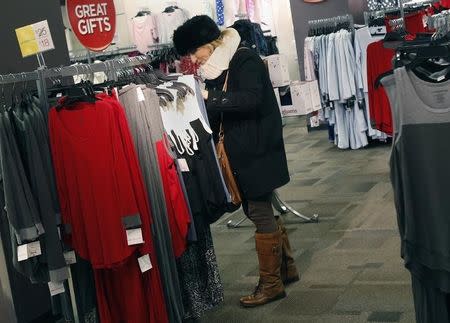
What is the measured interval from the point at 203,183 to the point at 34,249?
0.91 meters

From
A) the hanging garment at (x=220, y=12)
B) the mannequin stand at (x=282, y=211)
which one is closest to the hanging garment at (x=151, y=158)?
the mannequin stand at (x=282, y=211)

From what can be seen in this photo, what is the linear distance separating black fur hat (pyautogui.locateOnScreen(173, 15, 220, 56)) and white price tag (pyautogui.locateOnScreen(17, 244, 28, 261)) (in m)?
1.43

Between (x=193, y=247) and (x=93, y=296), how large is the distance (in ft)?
2.04

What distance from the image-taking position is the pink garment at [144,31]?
27.2 feet

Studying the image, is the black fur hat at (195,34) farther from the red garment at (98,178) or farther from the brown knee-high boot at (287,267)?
the brown knee-high boot at (287,267)

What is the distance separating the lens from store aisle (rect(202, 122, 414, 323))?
3916 mm

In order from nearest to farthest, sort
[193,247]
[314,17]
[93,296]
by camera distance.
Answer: [93,296] → [193,247] → [314,17]

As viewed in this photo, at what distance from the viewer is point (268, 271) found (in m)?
4.08

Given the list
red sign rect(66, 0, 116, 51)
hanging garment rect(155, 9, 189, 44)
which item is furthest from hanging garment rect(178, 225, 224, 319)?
hanging garment rect(155, 9, 189, 44)

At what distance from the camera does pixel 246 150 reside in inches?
154

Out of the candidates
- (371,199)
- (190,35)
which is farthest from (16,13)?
(371,199)

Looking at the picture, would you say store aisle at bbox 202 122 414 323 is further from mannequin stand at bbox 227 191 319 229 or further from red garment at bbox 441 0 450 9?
red garment at bbox 441 0 450 9

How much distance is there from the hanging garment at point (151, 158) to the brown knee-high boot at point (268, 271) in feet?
2.44

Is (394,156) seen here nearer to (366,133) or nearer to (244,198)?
(244,198)
